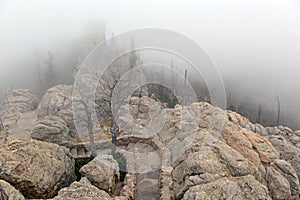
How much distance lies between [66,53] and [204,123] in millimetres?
68358

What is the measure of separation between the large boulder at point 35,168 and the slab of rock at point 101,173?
1.96m

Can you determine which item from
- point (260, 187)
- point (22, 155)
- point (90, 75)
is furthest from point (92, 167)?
point (90, 75)

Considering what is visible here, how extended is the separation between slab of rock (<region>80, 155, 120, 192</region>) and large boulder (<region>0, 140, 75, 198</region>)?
1.96m

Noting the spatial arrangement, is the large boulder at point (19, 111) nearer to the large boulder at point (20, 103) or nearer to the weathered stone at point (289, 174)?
the large boulder at point (20, 103)

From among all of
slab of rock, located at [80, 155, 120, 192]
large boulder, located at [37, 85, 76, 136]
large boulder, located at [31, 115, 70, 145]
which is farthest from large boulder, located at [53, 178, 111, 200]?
large boulder, located at [37, 85, 76, 136]

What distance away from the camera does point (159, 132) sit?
112ft

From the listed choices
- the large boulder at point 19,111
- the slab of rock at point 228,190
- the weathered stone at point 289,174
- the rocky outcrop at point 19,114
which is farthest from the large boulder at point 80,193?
the large boulder at point 19,111

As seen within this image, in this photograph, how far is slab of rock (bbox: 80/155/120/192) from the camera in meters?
21.1

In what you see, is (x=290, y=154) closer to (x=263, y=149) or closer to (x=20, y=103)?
(x=263, y=149)

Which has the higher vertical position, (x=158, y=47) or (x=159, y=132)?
(x=158, y=47)

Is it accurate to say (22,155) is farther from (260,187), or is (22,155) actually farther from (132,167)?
(260,187)

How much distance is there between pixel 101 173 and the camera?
21.5 meters

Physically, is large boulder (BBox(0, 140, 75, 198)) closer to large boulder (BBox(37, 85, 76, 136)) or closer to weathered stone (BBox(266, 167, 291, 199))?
weathered stone (BBox(266, 167, 291, 199))

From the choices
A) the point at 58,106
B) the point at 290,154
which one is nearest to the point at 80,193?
the point at 290,154
